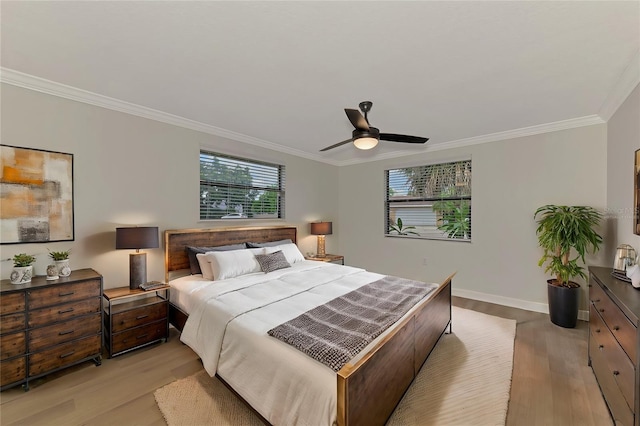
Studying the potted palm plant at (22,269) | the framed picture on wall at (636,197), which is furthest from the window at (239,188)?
the framed picture on wall at (636,197)

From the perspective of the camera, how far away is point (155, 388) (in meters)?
2.21

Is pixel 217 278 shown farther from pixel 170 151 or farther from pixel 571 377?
pixel 571 377

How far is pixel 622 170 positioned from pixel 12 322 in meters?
5.79

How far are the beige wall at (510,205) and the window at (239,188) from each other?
2297 mm

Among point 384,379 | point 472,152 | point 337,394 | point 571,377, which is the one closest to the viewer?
point 337,394

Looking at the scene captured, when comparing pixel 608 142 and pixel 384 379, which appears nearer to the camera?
pixel 384 379

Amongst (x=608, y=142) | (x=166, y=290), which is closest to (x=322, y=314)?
(x=166, y=290)

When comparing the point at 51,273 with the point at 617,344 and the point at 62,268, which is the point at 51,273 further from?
the point at 617,344

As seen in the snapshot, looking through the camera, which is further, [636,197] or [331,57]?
[636,197]

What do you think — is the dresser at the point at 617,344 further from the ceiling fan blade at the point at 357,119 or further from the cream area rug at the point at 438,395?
the ceiling fan blade at the point at 357,119

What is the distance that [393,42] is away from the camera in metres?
1.89

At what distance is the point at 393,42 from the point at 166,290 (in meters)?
3.32

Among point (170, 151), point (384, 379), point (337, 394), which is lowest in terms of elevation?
point (384, 379)

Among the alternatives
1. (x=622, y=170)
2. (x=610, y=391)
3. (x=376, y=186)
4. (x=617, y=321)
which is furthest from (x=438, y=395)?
(x=376, y=186)
